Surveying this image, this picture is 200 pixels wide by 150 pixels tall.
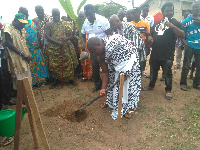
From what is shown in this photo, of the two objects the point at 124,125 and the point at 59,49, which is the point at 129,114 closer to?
the point at 124,125

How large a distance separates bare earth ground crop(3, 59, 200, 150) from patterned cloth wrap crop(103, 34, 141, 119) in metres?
0.40

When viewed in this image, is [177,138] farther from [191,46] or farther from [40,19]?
[40,19]

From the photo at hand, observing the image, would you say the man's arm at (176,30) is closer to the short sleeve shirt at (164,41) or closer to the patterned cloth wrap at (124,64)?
the short sleeve shirt at (164,41)

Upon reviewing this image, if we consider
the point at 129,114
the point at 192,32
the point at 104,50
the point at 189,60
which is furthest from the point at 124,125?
the point at 192,32

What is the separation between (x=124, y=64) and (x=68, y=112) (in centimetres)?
156

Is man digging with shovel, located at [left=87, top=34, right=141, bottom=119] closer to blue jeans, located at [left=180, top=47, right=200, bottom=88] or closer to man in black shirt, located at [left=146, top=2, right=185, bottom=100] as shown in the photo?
man in black shirt, located at [left=146, top=2, right=185, bottom=100]

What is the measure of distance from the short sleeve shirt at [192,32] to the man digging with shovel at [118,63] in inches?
76.1

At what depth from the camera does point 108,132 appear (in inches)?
109

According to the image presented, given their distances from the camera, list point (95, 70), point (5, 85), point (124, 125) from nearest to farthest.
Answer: point (124, 125), point (5, 85), point (95, 70)

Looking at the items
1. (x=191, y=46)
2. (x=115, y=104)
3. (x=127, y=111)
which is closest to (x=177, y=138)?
(x=127, y=111)

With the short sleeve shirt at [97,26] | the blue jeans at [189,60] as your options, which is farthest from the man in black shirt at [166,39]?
the short sleeve shirt at [97,26]

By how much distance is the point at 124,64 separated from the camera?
106 inches

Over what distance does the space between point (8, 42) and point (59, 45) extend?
46.0 inches

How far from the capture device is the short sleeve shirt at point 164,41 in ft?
11.7
